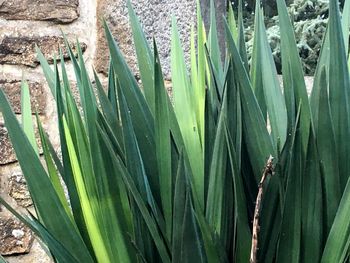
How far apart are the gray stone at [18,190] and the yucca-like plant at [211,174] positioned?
33.9 inches

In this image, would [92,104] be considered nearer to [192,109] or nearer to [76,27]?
[192,109]

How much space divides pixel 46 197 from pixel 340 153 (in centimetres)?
32

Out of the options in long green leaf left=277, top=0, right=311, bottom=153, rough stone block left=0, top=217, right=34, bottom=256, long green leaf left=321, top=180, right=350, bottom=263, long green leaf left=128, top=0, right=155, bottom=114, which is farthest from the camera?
rough stone block left=0, top=217, right=34, bottom=256

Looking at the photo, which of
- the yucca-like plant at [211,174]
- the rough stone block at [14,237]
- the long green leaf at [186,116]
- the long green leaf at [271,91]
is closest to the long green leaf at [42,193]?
the yucca-like plant at [211,174]

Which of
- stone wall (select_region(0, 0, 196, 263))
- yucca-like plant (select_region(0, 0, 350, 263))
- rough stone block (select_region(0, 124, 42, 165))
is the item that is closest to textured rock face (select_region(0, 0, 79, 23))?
stone wall (select_region(0, 0, 196, 263))

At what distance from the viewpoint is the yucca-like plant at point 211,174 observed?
1.96 ft

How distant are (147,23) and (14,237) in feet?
2.17

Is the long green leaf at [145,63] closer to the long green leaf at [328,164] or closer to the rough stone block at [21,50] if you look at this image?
the long green leaf at [328,164]

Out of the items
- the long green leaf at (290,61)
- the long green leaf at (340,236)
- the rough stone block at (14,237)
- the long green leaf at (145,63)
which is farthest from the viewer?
the rough stone block at (14,237)

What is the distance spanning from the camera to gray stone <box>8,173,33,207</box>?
1.59 metres

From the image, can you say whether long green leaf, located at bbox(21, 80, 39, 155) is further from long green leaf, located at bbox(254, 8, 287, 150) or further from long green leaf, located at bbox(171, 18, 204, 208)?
long green leaf, located at bbox(254, 8, 287, 150)

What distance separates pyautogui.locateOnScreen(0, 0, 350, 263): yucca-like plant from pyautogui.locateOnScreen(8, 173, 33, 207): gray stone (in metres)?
0.86

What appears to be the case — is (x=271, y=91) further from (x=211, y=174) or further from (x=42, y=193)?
(x=42, y=193)

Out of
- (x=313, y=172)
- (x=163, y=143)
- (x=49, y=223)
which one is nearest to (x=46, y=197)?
(x=49, y=223)
